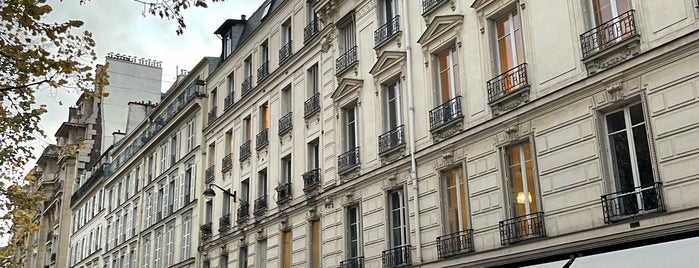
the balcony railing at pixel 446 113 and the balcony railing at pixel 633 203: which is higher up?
the balcony railing at pixel 446 113

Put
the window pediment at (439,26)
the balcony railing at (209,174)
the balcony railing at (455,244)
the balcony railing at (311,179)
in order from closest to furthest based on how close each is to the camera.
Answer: the balcony railing at (455,244) → the window pediment at (439,26) → the balcony railing at (311,179) → the balcony railing at (209,174)

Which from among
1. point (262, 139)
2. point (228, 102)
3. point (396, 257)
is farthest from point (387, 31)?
point (228, 102)

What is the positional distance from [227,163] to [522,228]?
1623cm

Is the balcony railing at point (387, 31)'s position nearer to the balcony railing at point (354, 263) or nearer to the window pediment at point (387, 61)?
A: the window pediment at point (387, 61)

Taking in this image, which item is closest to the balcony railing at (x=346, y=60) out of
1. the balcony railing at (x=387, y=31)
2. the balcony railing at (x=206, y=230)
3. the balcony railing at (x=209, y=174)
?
the balcony railing at (x=387, y=31)

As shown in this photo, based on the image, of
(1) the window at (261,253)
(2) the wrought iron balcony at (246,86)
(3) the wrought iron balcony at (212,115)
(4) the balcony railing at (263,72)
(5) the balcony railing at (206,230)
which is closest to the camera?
(1) the window at (261,253)

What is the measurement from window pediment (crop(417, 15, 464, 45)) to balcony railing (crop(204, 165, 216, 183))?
14236mm

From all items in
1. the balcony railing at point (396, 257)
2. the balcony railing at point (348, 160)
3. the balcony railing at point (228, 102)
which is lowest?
the balcony railing at point (396, 257)

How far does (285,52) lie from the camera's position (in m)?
25.6

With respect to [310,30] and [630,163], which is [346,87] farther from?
[630,163]

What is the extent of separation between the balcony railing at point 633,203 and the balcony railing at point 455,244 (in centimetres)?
360

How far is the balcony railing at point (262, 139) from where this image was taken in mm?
25714

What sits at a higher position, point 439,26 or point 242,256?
point 439,26

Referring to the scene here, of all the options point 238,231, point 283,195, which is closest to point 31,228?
point 283,195
